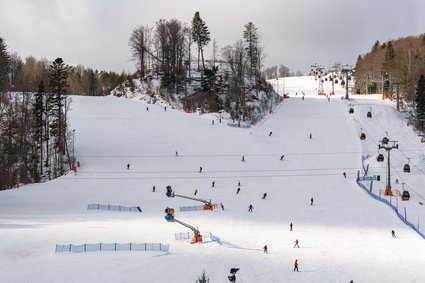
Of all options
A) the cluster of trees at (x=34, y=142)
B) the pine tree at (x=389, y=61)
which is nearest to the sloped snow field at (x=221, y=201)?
the cluster of trees at (x=34, y=142)

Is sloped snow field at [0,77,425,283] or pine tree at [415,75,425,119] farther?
pine tree at [415,75,425,119]

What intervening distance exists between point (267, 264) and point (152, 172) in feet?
88.3

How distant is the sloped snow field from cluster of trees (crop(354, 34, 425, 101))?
13319 millimetres

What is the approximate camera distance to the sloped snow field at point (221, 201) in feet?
84.1

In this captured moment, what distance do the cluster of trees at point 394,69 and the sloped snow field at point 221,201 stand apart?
13319mm

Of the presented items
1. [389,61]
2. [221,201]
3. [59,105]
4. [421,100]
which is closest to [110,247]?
[221,201]

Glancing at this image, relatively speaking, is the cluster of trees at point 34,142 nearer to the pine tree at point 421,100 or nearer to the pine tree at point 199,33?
the pine tree at point 199,33

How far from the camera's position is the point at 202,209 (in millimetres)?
41250

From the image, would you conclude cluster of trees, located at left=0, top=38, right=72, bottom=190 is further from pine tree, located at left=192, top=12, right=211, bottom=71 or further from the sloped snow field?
pine tree, located at left=192, top=12, right=211, bottom=71

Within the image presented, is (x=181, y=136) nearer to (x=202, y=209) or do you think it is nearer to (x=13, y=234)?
(x=202, y=209)

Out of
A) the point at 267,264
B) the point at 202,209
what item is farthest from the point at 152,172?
the point at 267,264

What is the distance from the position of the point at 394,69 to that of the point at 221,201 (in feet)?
234

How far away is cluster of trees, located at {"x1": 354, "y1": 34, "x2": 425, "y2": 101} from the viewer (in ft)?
287

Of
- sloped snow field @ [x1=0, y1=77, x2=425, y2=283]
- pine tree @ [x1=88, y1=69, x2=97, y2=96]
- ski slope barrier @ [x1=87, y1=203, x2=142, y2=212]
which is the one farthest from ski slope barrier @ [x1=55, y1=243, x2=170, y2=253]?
pine tree @ [x1=88, y1=69, x2=97, y2=96]
